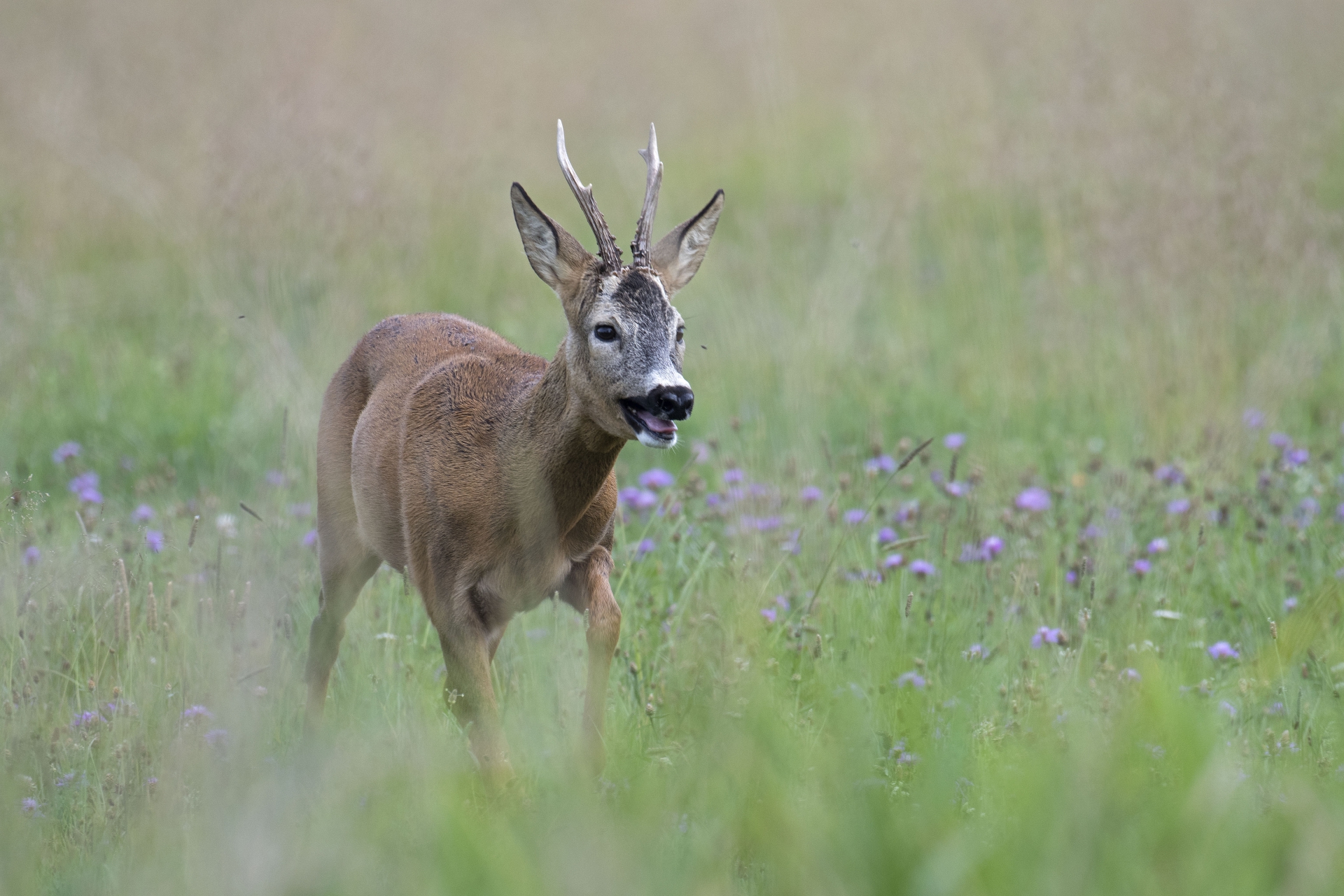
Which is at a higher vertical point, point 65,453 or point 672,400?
point 65,453

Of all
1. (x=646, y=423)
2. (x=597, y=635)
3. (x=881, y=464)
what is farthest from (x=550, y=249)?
(x=881, y=464)

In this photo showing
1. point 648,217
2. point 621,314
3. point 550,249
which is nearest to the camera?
point 621,314

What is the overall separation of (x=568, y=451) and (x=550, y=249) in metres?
0.55

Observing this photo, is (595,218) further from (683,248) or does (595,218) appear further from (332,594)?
(332,594)

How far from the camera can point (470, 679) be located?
3.70 metres

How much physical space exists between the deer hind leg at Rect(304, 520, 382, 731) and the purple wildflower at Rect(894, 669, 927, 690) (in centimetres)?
161

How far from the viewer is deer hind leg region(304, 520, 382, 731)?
14.2ft

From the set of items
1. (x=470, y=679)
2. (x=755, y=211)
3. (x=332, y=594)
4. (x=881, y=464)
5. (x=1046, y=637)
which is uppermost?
(x=755, y=211)

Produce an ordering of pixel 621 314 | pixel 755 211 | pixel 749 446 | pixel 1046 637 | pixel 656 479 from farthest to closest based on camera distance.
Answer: pixel 755 211
pixel 656 479
pixel 749 446
pixel 1046 637
pixel 621 314

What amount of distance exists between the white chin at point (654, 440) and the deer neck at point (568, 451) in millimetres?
243

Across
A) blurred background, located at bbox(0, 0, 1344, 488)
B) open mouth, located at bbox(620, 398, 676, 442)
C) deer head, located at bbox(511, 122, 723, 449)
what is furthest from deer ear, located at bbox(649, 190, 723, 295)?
blurred background, located at bbox(0, 0, 1344, 488)

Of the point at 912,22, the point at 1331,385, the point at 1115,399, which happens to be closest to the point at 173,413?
the point at 1115,399

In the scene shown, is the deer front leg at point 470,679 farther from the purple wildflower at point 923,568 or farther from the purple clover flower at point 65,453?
the purple clover flower at point 65,453

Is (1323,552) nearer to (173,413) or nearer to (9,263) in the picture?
(173,413)
